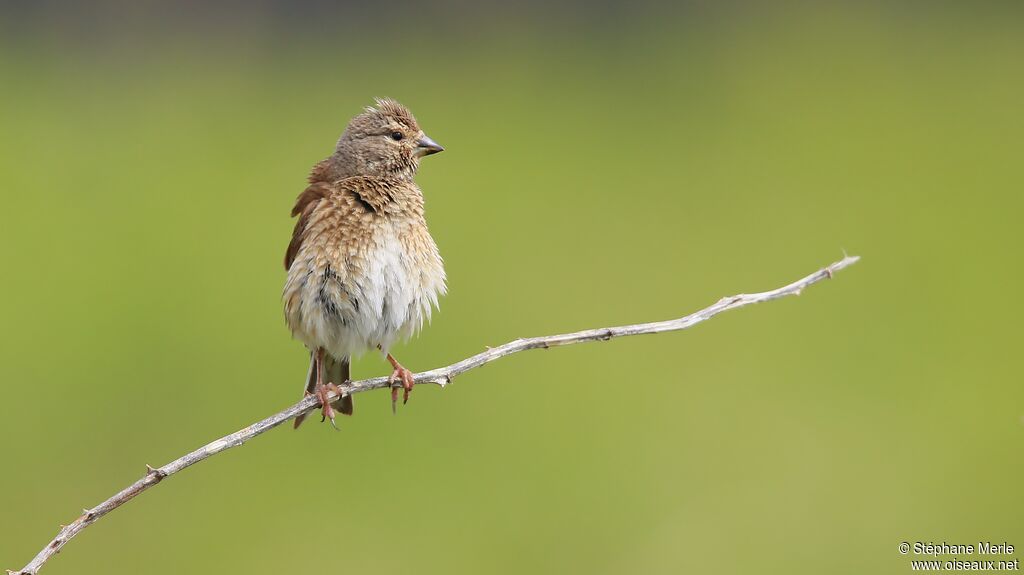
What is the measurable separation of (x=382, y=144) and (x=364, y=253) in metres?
0.51

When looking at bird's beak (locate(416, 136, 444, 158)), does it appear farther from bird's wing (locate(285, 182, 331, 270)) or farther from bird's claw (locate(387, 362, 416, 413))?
bird's claw (locate(387, 362, 416, 413))

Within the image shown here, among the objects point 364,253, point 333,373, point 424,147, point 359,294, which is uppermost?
point 424,147

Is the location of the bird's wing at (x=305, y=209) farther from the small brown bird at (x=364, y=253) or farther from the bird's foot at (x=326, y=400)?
the bird's foot at (x=326, y=400)

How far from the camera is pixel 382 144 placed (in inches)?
224

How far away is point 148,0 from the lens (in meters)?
15.1

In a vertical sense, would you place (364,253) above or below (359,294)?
above

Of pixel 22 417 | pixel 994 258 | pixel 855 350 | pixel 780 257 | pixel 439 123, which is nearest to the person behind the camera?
pixel 22 417

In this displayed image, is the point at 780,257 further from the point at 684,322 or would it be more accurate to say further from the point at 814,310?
the point at 684,322

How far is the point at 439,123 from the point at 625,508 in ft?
21.7

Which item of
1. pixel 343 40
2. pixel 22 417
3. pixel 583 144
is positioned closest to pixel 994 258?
pixel 583 144

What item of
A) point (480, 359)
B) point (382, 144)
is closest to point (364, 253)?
point (382, 144)

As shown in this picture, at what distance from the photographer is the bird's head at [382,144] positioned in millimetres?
5684

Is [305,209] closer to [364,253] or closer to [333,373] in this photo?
[364,253]

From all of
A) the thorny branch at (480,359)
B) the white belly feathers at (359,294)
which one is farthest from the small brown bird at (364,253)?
the thorny branch at (480,359)
